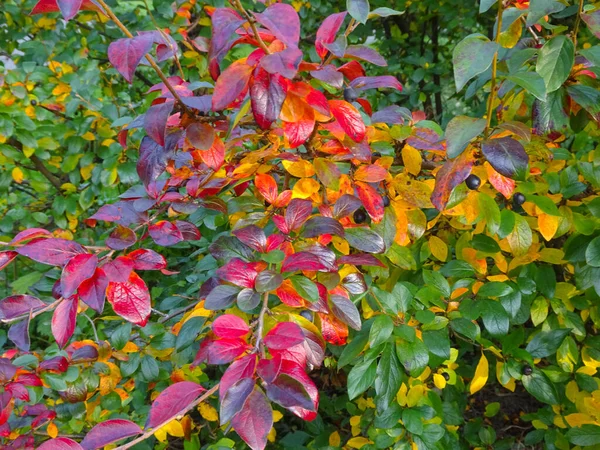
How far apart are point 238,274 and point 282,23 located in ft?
1.12

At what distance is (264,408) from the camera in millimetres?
569

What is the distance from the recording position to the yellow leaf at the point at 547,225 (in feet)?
2.90

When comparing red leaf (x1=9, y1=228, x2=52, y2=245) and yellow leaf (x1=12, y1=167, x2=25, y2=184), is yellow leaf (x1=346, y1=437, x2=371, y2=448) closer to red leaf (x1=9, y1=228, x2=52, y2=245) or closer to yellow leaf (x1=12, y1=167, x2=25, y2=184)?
red leaf (x1=9, y1=228, x2=52, y2=245)

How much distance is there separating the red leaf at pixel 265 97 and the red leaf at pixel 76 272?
0.30 meters

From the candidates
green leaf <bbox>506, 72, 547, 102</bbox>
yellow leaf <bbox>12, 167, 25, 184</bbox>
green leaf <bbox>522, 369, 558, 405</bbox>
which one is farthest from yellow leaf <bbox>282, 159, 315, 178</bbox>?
yellow leaf <bbox>12, 167, 25, 184</bbox>

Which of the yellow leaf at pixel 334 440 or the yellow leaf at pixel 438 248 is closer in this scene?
the yellow leaf at pixel 438 248

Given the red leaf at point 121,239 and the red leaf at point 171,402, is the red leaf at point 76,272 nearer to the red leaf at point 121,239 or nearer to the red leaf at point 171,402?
the red leaf at point 121,239

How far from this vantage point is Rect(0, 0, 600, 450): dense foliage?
66 centimetres

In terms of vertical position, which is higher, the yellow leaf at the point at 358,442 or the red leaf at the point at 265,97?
the red leaf at the point at 265,97

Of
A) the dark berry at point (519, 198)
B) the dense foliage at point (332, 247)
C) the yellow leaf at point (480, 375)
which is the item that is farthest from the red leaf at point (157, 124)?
the yellow leaf at point (480, 375)

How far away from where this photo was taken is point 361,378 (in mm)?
840

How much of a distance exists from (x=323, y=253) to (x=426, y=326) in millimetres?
266

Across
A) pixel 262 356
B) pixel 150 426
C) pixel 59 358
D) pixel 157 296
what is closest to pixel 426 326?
pixel 262 356

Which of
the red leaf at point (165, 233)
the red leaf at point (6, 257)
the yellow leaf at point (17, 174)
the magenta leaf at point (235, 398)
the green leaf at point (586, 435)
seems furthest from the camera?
the yellow leaf at point (17, 174)
